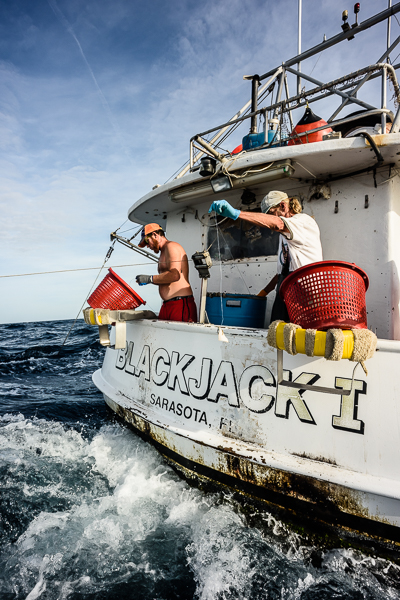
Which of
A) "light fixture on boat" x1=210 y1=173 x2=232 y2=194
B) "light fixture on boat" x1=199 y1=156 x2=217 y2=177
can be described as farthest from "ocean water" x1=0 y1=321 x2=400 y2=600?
"light fixture on boat" x1=199 y1=156 x2=217 y2=177

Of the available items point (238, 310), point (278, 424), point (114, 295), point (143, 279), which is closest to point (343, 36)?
point (238, 310)

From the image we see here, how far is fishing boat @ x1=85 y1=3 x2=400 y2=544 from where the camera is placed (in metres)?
2.10

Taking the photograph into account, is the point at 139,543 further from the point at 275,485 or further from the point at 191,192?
the point at 191,192

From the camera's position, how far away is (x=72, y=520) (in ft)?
8.52

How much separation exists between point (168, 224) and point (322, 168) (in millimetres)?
2477

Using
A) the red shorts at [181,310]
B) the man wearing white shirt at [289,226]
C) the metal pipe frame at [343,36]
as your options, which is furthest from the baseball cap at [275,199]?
the metal pipe frame at [343,36]

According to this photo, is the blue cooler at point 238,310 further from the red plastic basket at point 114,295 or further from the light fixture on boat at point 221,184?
the light fixture on boat at point 221,184

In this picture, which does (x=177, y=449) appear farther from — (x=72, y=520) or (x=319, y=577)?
(x=319, y=577)

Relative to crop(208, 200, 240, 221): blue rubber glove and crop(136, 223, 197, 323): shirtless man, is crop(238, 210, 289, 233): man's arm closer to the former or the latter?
crop(208, 200, 240, 221): blue rubber glove

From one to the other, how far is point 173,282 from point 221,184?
1.20 metres

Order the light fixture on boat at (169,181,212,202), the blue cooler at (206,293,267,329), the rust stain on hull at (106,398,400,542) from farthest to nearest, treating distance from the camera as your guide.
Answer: the light fixture on boat at (169,181,212,202)
the blue cooler at (206,293,267,329)
the rust stain on hull at (106,398,400,542)

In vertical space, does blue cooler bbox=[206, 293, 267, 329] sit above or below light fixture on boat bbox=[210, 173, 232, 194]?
below

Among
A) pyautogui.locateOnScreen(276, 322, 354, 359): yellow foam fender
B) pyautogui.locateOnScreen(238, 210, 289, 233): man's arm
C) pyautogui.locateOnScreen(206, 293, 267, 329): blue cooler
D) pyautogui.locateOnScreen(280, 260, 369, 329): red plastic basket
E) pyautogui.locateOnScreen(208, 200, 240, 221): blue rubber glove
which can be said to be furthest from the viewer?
pyautogui.locateOnScreen(206, 293, 267, 329): blue cooler

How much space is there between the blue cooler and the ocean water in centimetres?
157
